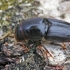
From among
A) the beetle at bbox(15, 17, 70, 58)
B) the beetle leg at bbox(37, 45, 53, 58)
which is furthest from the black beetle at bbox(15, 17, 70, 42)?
the beetle leg at bbox(37, 45, 53, 58)

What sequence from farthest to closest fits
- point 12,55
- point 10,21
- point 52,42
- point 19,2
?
point 19,2, point 10,21, point 52,42, point 12,55

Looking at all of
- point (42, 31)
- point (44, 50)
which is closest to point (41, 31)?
point (42, 31)

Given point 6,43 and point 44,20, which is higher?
point 44,20

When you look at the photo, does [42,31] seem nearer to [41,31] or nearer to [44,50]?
[41,31]

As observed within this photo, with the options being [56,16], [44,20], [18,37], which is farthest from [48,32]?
[56,16]

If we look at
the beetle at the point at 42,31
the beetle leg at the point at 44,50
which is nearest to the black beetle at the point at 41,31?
the beetle at the point at 42,31

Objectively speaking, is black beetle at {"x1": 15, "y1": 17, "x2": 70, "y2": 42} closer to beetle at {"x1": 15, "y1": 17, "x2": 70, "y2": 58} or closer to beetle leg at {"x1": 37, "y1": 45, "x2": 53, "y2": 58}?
beetle at {"x1": 15, "y1": 17, "x2": 70, "y2": 58}

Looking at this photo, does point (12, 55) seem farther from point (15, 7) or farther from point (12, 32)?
point (15, 7)
